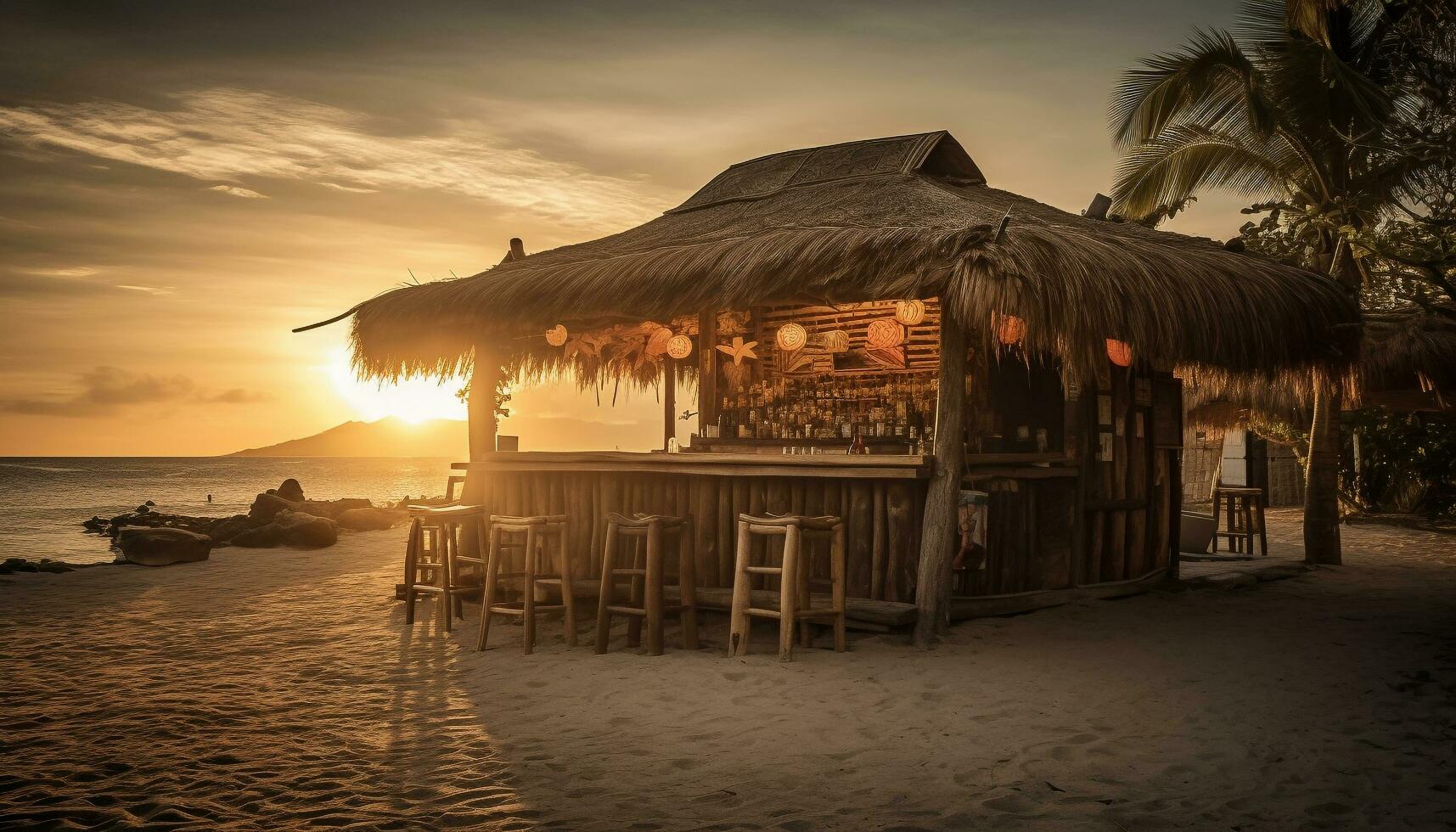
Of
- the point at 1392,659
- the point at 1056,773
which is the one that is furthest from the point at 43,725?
the point at 1392,659

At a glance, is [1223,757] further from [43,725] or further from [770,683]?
[43,725]

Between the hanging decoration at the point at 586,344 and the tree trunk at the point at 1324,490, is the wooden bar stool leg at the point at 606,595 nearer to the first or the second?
the hanging decoration at the point at 586,344

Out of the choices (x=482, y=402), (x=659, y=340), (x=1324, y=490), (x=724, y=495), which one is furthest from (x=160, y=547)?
(x=1324, y=490)

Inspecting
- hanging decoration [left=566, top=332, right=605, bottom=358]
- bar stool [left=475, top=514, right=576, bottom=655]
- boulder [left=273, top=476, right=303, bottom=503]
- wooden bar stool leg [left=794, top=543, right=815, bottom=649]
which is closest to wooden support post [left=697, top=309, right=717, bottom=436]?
hanging decoration [left=566, top=332, right=605, bottom=358]

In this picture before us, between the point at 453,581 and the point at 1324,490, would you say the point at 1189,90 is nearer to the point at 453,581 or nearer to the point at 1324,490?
the point at 1324,490

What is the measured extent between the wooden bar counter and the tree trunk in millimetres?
6710

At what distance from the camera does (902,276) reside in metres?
6.95

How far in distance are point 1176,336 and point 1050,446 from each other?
2267mm

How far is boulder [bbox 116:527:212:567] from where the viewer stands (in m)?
13.5

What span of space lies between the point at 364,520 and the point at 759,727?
16.0 m

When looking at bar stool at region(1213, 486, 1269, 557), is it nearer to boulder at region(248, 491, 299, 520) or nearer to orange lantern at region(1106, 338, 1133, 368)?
orange lantern at region(1106, 338, 1133, 368)

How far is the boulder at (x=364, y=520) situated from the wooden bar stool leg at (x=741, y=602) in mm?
14162

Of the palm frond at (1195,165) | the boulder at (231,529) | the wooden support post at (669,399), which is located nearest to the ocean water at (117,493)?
the boulder at (231,529)

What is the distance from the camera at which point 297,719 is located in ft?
17.6
